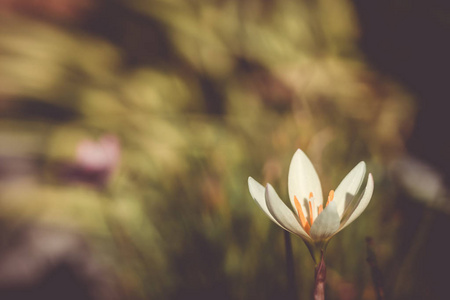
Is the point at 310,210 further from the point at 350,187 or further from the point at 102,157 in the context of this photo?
the point at 102,157

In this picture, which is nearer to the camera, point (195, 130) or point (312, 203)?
point (312, 203)

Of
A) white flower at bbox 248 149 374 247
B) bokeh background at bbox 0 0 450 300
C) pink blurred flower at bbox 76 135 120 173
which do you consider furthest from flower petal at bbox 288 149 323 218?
pink blurred flower at bbox 76 135 120 173

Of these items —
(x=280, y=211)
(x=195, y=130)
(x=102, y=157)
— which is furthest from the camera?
(x=195, y=130)


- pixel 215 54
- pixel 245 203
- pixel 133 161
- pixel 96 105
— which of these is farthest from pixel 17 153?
pixel 245 203

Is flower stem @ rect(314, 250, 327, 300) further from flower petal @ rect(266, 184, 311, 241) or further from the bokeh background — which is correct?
the bokeh background

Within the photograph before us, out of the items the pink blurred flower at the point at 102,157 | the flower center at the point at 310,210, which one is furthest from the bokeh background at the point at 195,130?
the flower center at the point at 310,210

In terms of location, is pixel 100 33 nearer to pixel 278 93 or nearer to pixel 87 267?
pixel 278 93

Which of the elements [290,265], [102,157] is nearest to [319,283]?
[290,265]

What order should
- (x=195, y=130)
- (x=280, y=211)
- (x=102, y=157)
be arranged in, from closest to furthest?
(x=280, y=211), (x=102, y=157), (x=195, y=130)

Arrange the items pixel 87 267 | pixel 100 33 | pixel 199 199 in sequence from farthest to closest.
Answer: pixel 100 33
pixel 87 267
pixel 199 199
